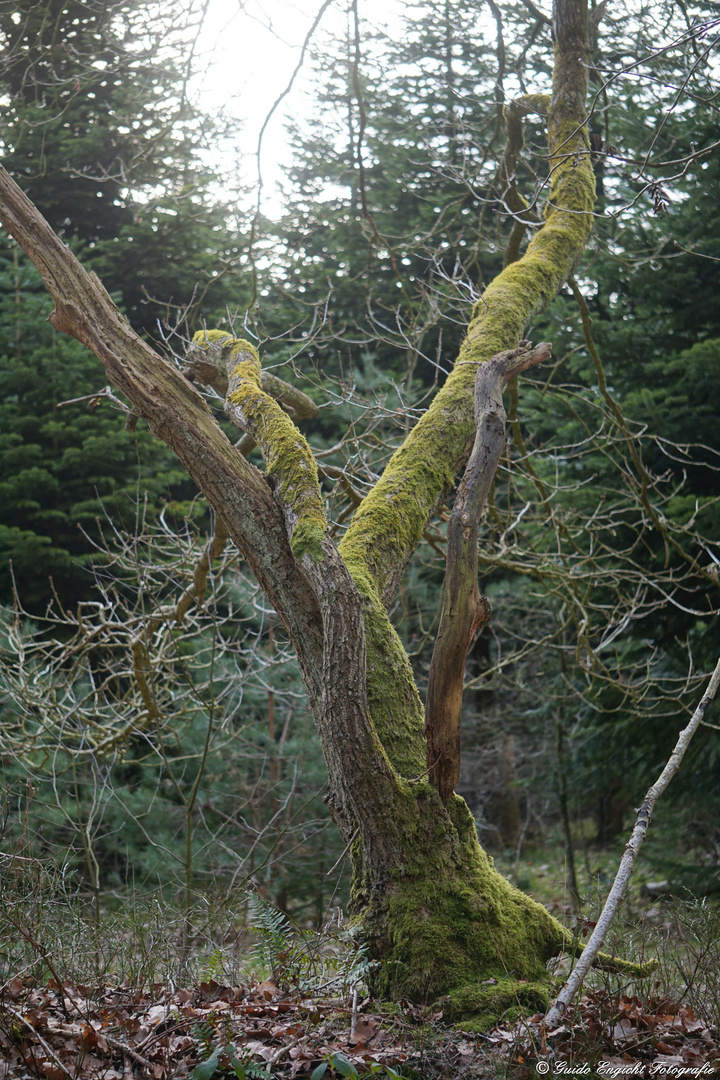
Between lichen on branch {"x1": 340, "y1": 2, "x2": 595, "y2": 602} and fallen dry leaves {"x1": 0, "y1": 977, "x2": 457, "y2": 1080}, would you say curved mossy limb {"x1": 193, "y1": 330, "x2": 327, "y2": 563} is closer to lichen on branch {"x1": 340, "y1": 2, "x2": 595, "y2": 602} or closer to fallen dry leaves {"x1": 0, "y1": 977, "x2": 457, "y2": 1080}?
lichen on branch {"x1": 340, "y1": 2, "x2": 595, "y2": 602}

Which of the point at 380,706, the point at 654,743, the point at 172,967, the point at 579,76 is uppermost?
the point at 579,76

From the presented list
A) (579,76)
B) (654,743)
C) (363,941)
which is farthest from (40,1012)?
(654,743)

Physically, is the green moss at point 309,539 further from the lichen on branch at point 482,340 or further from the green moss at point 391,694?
the lichen on branch at point 482,340

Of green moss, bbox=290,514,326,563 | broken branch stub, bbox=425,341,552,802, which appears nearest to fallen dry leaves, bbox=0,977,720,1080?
broken branch stub, bbox=425,341,552,802

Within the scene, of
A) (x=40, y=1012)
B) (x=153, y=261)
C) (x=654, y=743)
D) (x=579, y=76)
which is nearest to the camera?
(x=40, y=1012)

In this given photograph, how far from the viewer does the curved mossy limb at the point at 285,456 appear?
3055 mm

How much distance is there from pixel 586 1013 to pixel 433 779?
890mm

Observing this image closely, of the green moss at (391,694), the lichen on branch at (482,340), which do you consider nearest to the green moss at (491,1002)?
the green moss at (391,694)

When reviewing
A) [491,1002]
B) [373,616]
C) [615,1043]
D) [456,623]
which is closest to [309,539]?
[373,616]

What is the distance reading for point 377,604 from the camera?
331 centimetres

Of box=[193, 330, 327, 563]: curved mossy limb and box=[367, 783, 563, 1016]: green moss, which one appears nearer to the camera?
box=[367, 783, 563, 1016]: green moss

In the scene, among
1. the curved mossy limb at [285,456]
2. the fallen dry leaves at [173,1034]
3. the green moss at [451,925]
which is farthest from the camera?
the curved mossy limb at [285,456]

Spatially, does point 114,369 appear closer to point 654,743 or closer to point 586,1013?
point 586,1013

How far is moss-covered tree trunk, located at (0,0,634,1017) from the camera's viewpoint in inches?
110
